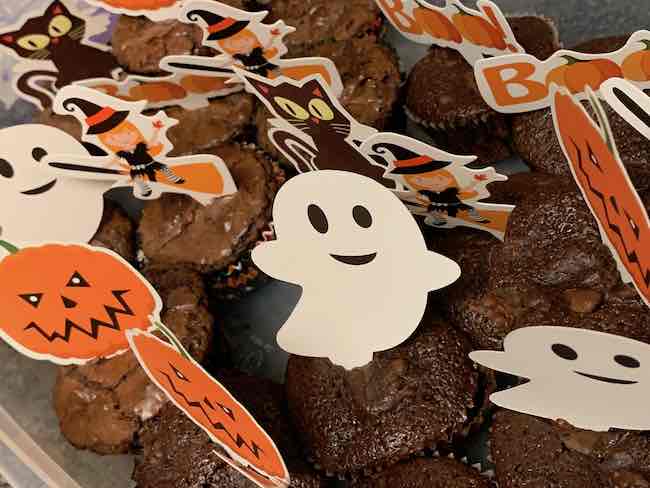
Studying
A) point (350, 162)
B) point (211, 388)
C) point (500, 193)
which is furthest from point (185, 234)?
point (500, 193)

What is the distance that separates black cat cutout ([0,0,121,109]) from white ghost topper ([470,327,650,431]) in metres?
1.71

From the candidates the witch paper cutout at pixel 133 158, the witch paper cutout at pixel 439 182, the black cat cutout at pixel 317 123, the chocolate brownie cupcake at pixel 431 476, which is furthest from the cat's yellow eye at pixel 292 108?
the chocolate brownie cupcake at pixel 431 476

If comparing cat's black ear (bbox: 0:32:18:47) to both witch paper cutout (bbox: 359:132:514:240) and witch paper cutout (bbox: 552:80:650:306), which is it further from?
witch paper cutout (bbox: 552:80:650:306)

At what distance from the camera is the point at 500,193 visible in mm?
1957

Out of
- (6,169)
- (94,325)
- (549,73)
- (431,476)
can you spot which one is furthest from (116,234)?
(549,73)

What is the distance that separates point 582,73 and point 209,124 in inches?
44.7

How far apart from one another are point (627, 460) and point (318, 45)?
5.20ft

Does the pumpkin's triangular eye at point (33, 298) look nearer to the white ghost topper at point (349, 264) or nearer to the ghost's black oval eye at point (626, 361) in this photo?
the white ghost topper at point (349, 264)

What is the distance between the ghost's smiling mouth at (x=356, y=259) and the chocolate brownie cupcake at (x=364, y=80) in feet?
2.30

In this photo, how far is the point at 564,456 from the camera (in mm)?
1562

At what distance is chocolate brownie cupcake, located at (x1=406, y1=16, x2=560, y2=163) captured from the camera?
2.21 metres

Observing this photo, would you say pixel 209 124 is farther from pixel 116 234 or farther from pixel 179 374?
pixel 179 374

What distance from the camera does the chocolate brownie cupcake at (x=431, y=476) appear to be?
5.54 feet

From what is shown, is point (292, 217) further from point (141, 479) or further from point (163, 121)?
point (141, 479)
